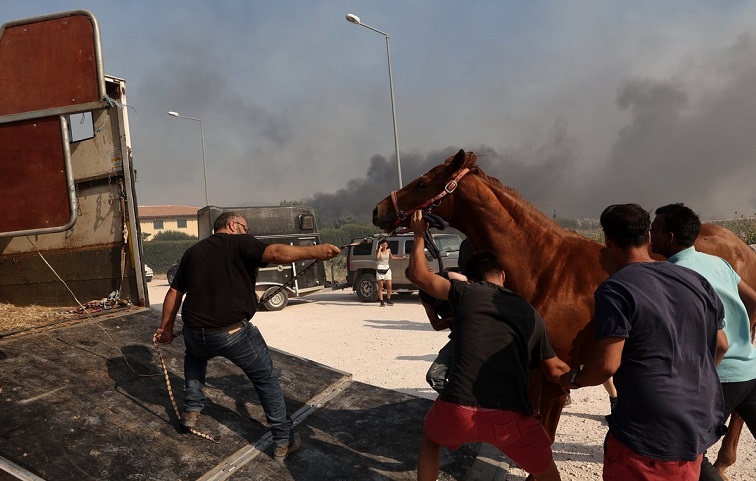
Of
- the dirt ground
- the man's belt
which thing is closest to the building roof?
the dirt ground

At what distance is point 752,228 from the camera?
17.5 m

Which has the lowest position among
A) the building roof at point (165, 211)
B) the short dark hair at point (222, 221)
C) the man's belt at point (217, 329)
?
the man's belt at point (217, 329)

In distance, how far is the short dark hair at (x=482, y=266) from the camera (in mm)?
2773

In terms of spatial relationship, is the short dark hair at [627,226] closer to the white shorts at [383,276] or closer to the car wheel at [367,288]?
the white shorts at [383,276]

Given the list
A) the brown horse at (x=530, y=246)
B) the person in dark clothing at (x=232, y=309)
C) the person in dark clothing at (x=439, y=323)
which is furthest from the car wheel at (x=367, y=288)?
the brown horse at (x=530, y=246)

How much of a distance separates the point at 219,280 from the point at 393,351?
18.2 feet

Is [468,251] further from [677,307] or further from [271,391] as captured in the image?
[677,307]

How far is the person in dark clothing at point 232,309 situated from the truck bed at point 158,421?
281 millimetres

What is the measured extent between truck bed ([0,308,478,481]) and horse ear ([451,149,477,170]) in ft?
7.94

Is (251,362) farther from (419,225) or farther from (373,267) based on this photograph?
(373,267)

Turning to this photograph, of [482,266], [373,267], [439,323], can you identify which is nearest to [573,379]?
[482,266]

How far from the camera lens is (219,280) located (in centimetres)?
382

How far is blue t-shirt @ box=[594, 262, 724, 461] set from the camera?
2010 millimetres

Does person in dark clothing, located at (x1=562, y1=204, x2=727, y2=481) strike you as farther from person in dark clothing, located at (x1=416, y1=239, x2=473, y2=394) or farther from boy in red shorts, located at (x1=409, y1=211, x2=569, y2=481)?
person in dark clothing, located at (x1=416, y1=239, x2=473, y2=394)
